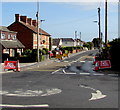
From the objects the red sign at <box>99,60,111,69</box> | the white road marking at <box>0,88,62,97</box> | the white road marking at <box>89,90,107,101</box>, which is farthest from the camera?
the red sign at <box>99,60,111,69</box>

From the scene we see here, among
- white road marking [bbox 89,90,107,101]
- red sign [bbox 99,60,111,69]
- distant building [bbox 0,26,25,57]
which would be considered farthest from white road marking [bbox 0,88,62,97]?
distant building [bbox 0,26,25,57]

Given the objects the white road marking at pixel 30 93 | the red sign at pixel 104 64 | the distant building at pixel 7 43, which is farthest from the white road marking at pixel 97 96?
the distant building at pixel 7 43

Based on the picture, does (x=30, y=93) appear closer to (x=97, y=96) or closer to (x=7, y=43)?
(x=97, y=96)

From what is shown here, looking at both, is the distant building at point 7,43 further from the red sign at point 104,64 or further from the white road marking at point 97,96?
the white road marking at point 97,96

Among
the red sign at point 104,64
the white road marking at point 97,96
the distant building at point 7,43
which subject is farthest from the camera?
the distant building at point 7,43

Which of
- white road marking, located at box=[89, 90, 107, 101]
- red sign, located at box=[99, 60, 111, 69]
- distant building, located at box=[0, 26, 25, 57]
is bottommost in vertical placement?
white road marking, located at box=[89, 90, 107, 101]

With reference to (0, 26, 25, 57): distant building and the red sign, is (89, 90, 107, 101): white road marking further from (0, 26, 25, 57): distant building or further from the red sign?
(0, 26, 25, 57): distant building

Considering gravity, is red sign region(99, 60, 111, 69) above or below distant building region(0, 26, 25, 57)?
below

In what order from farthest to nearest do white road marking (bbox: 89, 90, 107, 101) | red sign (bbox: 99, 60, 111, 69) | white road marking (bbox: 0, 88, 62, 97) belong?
red sign (bbox: 99, 60, 111, 69)
white road marking (bbox: 0, 88, 62, 97)
white road marking (bbox: 89, 90, 107, 101)

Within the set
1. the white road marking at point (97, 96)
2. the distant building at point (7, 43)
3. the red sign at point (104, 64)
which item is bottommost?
the white road marking at point (97, 96)

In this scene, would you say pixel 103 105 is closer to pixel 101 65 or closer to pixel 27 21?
pixel 101 65

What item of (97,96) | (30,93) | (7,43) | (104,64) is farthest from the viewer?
(7,43)

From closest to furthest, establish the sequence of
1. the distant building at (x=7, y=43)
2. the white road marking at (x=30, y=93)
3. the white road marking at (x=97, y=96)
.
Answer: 1. the white road marking at (x=97, y=96)
2. the white road marking at (x=30, y=93)
3. the distant building at (x=7, y=43)

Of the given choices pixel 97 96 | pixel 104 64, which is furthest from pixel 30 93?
pixel 104 64
